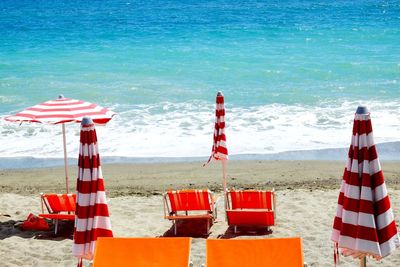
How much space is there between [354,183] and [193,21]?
4652cm

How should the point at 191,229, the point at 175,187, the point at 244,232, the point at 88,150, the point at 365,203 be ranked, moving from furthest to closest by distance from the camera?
the point at 175,187, the point at 191,229, the point at 244,232, the point at 88,150, the point at 365,203

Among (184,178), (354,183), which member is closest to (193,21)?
(184,178)

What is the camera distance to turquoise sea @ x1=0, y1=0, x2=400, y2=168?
→ 60.6 ft

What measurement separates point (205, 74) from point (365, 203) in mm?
24858

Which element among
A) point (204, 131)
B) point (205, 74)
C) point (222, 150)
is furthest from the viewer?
point (205, 74)

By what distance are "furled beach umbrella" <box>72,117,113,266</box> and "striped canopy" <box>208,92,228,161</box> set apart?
3740mm

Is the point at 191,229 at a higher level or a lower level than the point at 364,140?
lower

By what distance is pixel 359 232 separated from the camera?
592 centimetres

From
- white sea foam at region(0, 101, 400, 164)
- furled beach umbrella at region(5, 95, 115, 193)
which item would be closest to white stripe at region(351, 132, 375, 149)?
furled beach umbrella at region(5, 95, 115, 193)

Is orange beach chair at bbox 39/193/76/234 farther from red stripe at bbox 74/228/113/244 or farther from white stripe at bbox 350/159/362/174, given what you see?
white stripe at bbox 350/159/362/174

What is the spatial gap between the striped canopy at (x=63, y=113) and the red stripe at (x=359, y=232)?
202 inches

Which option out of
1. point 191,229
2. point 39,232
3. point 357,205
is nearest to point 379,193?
point 357,205

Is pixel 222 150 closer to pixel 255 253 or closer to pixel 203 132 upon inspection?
pixel 255 253

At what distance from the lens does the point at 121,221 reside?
11.1 metres
